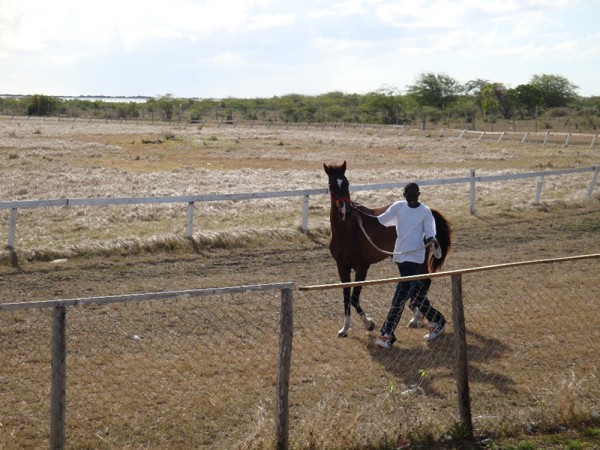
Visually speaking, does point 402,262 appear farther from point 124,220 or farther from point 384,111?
point 384,111

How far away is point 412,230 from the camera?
29.8 feet

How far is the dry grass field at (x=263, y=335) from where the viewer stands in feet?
22.6

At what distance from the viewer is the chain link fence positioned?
21.9 feet

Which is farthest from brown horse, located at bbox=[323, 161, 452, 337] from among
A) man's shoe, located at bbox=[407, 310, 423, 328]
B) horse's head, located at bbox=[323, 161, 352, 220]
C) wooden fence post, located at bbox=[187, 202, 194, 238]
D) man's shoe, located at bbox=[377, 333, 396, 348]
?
wooden fence post, located at bbox=[187, 202, 194, 238]

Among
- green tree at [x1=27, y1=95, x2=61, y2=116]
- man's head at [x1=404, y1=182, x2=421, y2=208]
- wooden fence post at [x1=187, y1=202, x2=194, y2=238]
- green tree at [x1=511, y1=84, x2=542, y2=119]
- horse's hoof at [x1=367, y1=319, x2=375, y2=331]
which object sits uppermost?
green tree at [x1=511, y1=84, x2=542, y2=119]

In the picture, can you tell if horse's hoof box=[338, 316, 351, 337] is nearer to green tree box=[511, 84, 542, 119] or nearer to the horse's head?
the horse's head

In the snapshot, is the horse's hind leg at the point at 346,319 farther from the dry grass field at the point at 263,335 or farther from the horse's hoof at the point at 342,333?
the dry grass field at the point at 263,335

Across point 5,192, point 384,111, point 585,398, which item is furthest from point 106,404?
point 384,111

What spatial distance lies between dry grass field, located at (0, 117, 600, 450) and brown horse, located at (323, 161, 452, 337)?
2.18ft

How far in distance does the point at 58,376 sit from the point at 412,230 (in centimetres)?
478

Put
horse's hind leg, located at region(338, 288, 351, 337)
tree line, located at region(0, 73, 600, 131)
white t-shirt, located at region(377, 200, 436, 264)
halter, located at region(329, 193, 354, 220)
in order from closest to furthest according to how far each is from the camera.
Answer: white t-shirt, located at region(377, 200, 436, 264), horse's hind leg, located at region(338, 288, 351, 337), halter, located at region(329, 193, 354, 220), tree line, located at region(0, 73, 600, 131)

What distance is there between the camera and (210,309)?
1074 centimetres

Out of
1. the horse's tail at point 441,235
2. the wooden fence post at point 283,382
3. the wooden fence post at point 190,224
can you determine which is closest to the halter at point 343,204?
the horse's tail at point 441,235

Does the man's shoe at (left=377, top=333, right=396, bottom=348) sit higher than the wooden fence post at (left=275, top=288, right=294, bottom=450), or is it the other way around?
the wooden fence post at (left=275, top=288, right=294, bottom=450)
